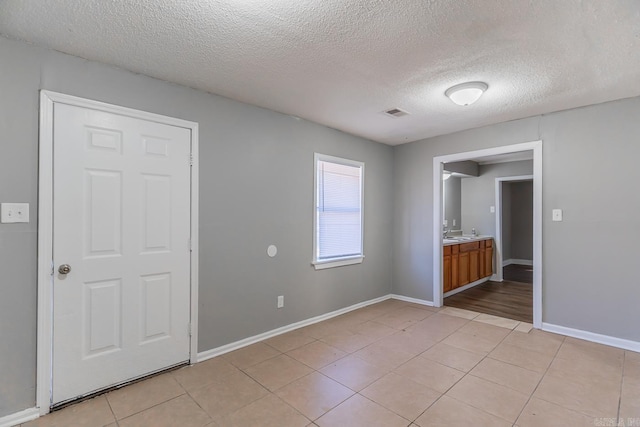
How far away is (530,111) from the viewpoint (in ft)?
10.8

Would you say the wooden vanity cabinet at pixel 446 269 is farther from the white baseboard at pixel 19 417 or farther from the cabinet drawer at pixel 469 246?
the white baseboard at pixel 19 417

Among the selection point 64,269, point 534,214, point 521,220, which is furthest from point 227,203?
point 521,220

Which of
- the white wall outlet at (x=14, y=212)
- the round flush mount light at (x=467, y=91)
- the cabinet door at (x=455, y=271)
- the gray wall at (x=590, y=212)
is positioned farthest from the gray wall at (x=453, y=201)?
the white wall outlet at (x=14, y=212)

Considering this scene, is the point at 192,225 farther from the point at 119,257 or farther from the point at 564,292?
the point at 564,292

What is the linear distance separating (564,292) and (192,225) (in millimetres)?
3844

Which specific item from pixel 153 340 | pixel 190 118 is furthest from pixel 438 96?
pixel 153 340

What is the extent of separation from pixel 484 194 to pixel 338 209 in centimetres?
395

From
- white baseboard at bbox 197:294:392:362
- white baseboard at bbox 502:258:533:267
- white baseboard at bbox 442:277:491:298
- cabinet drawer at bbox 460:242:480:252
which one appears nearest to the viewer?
white baseboard at bbox 197:294:392:362

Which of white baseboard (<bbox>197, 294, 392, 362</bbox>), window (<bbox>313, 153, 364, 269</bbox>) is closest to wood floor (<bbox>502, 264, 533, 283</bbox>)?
white baseboard (<bbox>197, 294, 392, 362</bbox>)

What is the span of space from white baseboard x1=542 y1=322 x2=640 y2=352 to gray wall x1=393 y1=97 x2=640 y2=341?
0.05 metres

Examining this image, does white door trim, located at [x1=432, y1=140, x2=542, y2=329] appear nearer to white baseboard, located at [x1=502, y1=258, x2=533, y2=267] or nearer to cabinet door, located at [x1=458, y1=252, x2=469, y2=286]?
cabinet door, located at [x1=458, y1=252, x2=469, y2=286]

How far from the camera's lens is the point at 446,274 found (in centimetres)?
469

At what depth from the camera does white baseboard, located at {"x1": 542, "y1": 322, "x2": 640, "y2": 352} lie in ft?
9.53

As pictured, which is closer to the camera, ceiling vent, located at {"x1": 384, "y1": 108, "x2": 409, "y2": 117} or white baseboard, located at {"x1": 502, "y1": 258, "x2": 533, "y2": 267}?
ceiling vent, located at {"x1": 384, "y1": 108, "x2": 409, "y2": 117}
